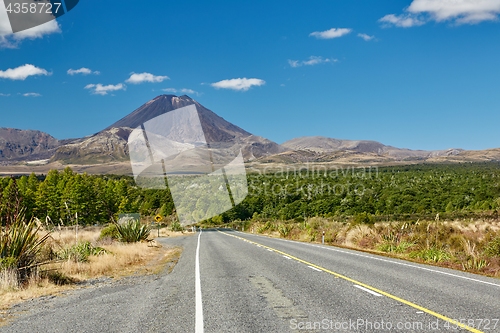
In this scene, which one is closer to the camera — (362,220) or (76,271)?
(76,271)

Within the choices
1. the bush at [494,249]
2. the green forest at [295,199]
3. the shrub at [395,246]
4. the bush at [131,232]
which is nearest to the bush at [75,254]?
the bush at [131,232]

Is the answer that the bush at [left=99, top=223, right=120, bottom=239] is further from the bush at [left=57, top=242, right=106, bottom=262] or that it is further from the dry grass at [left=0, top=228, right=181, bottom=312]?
the bush at [left=57, top=242, right=106, bottom=262]

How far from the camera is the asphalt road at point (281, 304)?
6.68m

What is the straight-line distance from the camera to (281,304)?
810 cm

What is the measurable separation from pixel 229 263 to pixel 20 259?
702 centimetres

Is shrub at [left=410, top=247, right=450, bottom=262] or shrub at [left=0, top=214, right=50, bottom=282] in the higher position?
shrub at [left=0, top=214, right=50, bottom=282]

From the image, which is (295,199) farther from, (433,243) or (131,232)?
(433,243)

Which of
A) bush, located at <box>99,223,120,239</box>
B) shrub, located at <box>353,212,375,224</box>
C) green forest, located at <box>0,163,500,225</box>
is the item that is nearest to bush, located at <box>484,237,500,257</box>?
shrub, located at <box>353,212,375,224</box>

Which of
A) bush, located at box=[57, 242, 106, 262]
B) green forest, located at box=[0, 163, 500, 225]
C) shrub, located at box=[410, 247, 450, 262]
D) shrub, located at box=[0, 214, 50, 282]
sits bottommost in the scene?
green forest, located at box=[0, 163, 500, 225]

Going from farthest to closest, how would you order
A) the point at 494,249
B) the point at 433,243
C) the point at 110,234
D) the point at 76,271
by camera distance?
the point at 110,234, the point at 433,243, the point at 494,249, the point at 76,271

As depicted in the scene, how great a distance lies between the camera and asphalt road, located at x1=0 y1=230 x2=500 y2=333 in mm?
6680

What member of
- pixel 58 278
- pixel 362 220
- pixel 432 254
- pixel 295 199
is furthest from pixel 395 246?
pixel 295 199

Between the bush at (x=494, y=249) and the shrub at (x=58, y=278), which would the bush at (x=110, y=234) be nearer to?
the shrub at (x=58, y=278)

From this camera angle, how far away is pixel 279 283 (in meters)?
10.6
